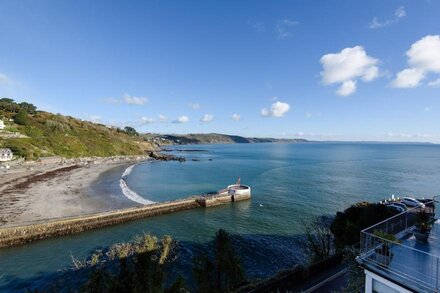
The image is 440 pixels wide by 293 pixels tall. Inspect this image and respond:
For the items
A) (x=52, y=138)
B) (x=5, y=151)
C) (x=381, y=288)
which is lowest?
(x=381, y=288)

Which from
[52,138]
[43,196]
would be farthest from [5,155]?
[43,196]

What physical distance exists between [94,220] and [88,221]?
77 cm

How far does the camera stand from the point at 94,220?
3531cm

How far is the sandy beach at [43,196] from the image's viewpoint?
36656 mm

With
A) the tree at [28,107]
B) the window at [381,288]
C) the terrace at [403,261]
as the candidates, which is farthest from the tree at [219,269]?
the tree at [28,107]

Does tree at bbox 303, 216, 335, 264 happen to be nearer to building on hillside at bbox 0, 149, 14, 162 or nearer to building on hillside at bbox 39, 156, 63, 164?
building on hillside at bbox 0, 149, 14, 162

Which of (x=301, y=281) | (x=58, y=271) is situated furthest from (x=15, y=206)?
(x=301, y=281)

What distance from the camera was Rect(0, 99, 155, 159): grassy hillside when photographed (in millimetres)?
91081

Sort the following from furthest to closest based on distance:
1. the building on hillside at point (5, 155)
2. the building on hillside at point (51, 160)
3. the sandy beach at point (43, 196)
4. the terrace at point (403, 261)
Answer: the building on hillside at point (51, 160), the building on hillside at point (5, 155), the sandy beach at point (43, 196), the terrace at point (403, 261)

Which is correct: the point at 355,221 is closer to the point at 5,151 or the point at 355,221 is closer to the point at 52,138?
the point at 5,151

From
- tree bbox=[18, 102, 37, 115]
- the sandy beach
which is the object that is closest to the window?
the sandy beach

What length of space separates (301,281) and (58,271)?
849 inches

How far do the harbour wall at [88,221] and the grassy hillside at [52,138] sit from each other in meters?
66.2

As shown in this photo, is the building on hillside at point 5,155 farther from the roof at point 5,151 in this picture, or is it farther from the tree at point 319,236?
the tree at point 319,236
